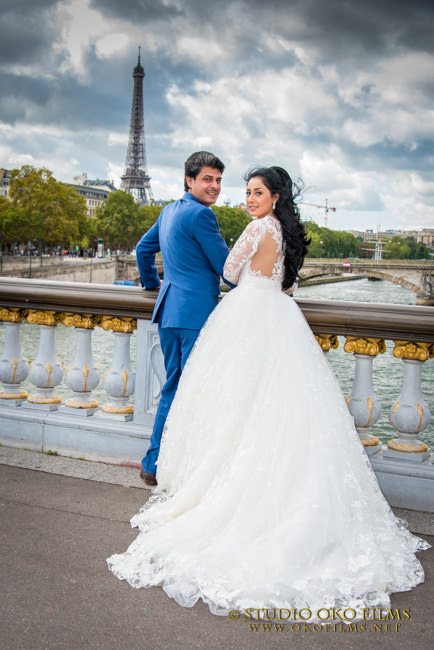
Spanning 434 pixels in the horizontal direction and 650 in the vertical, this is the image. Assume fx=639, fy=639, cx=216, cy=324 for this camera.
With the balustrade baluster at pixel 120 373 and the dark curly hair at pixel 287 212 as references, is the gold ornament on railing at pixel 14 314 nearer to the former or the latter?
the balustrade baluster at pixel 120 373

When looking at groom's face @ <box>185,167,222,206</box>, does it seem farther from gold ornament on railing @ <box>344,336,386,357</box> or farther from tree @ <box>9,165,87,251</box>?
tree @ <box>9,165,87,251</box>

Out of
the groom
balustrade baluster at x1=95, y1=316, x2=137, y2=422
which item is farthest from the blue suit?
balustrade baluster at x1=95, y1=316, x2=137, y2=422

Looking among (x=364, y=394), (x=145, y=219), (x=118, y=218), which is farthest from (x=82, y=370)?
(x=145, y=219)

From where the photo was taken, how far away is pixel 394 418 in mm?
3158

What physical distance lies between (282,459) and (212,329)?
725 millimetres

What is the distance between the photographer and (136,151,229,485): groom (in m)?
3.07

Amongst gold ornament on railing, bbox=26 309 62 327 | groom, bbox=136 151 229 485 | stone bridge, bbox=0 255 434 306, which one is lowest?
stone bridge, bbox=0 255 434 306

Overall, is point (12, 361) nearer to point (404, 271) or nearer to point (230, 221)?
point (404, 271)

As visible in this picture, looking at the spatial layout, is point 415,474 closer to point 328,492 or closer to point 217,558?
point 328,492

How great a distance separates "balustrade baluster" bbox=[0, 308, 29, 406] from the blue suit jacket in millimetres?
1060

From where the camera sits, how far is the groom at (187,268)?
307 centimetres

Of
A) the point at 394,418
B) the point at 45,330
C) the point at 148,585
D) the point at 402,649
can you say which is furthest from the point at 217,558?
the point at 45,330

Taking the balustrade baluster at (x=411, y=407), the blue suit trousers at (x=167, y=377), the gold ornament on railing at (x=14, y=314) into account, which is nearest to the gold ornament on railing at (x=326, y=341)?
the balustrade baluster at (x=411, y=407)

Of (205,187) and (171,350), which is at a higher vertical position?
(205,187)
